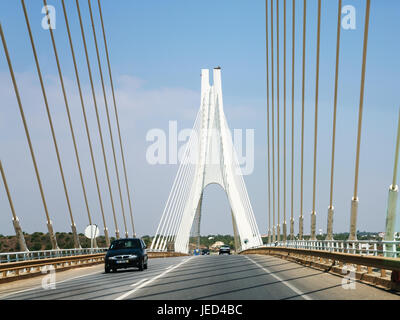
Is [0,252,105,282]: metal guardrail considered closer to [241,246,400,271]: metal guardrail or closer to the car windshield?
the car windshield

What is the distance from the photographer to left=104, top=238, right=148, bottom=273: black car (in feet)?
84.7

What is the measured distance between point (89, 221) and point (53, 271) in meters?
7.56

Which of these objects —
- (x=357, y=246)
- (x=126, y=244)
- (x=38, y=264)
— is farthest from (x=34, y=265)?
(x=357, y=246)

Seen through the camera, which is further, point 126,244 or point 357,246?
point 126,244

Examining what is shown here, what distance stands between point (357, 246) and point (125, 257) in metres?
Answer: 9.46

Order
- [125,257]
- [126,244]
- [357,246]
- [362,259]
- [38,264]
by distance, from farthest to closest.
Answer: [126,244]
[125,257]
[38,264]
[357,246]
[362,259]

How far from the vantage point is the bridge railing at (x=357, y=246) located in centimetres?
1529

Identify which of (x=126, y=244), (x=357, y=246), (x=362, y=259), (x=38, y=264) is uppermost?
(x=362, y=259)

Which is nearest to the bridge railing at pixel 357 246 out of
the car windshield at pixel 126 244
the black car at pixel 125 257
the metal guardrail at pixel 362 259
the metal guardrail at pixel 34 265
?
the metal guardrail at pixel 362 259

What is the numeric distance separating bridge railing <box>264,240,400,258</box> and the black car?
702 centimetres

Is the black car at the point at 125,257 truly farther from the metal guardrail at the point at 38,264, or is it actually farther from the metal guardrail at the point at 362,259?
the metal guardrail at the point at 362,259

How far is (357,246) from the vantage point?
21.1 meters

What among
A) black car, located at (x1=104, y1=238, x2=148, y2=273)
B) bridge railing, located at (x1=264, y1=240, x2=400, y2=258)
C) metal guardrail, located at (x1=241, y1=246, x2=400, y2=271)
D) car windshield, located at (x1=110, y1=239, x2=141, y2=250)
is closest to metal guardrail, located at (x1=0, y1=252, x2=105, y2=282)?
black car, located at (x1=104, y1=238, x2=148, y2=273)

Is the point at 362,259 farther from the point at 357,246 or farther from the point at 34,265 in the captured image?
the point at 34,265
